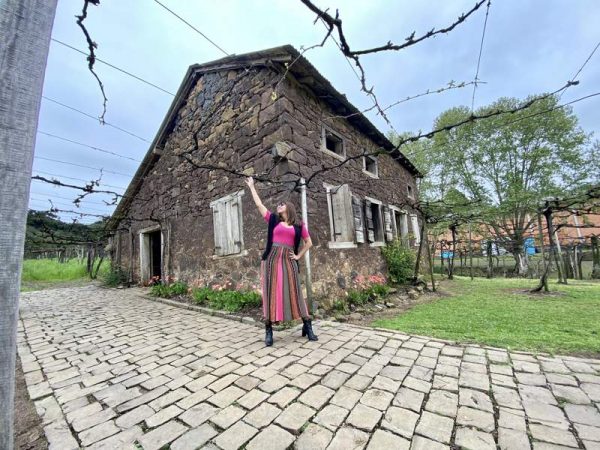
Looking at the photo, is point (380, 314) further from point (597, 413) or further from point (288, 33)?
point (288, 33)

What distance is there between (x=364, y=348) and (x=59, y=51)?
4.96 meters

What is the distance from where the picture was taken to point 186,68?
22.0 ft

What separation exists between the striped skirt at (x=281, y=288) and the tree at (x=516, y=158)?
43.0 ft

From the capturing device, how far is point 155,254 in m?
9.29

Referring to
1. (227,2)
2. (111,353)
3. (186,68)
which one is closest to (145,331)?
(111,353)

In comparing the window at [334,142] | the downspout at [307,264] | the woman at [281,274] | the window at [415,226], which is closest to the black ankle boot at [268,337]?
the woman at [281,274]

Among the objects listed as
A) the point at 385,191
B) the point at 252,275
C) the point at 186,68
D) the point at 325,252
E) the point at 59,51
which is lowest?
the point at 252,275

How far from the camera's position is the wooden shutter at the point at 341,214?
16.8 ft

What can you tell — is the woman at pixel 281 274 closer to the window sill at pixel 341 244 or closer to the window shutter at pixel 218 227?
the window sill at pixel 341 244

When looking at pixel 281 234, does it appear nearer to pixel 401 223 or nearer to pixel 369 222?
pixel 369 222

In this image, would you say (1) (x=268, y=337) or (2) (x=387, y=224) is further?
(2) (x=387, y=224)

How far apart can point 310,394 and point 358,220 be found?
14.7 feet

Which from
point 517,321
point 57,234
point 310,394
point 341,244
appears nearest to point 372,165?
point 341,244

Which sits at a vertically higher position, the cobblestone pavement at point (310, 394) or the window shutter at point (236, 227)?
the window shutter at point (236, 227)
